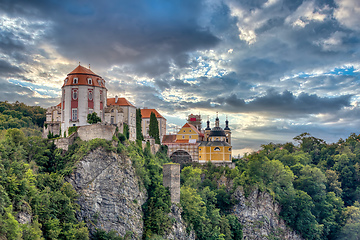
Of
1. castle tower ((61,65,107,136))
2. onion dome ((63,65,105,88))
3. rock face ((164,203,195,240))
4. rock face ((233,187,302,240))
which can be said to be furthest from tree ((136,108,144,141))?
rock face ((233,187,302,240))

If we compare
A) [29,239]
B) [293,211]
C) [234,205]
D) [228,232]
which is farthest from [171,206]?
[293,211]

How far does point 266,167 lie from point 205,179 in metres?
11.0

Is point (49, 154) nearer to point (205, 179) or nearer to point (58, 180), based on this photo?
point (58, 180)

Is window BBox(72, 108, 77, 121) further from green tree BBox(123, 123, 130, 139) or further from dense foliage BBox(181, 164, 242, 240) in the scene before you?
dense foliage BBox(181, 164, 242, 240)

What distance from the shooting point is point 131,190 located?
46000mm

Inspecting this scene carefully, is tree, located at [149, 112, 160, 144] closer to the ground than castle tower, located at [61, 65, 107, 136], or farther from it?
closer to the ground

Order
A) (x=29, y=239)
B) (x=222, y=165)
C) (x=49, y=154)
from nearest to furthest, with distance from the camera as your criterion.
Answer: (x=29, y=239)
(x=49, y=154)
(x=222, y=165)

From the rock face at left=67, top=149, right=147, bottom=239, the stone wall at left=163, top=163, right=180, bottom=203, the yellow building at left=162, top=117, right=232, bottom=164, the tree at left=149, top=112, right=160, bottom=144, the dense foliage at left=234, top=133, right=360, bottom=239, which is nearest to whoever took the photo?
the rock face at left=67, top=149, right=147, bottom=239

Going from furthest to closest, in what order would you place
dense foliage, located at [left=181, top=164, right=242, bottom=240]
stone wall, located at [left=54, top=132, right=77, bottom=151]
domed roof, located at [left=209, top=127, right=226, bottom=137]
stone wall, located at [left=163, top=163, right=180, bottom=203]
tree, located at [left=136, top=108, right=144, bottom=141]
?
domed roof, located at [left=209, top=127, right=226, bottom=137] < tree, located at [left=136, top=108, right=144, bottom=141] < dense foliage, located at [left=181, top=164, right=242, bottom=240] < stone wall, located at [left=163, top=163, right=180, bottom=203] < stone wall, located at [left=54, top=132, right=77, bottom=151]

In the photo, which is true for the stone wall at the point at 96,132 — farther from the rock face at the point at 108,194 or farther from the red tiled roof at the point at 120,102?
the red tiled roof at the point at 120,102

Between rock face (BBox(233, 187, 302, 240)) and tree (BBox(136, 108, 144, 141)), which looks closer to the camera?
tree (BBox(136, 108, 144, 141))

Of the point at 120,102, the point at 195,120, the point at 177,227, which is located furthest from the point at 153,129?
the point at 195,120

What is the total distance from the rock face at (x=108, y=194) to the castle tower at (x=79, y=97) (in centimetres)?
830

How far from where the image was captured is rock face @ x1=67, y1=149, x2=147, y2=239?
42.4 m
